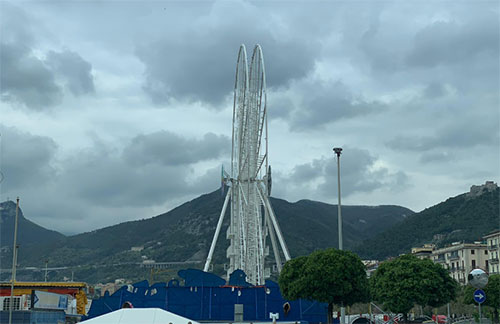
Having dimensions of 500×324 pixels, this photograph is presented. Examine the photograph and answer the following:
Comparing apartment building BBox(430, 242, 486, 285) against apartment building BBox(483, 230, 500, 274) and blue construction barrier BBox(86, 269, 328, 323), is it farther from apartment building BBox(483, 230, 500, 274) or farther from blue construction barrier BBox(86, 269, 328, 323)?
blue construction barrier BBox(86, 269, 328, 323)

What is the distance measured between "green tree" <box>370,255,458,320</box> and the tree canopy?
2014 mm

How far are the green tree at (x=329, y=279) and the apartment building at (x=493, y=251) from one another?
238 feet

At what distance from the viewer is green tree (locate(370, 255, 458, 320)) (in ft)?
201

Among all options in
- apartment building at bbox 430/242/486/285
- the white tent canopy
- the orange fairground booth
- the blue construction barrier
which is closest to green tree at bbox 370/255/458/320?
the blue construction barrier

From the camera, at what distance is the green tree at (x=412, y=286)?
61.3 metres

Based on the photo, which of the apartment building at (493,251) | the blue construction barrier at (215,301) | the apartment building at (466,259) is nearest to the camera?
the blue construction barrier at (215,301)

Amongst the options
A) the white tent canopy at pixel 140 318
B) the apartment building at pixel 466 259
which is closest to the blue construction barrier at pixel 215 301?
the white tent canopy at pixel 140 318

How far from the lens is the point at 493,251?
12875 cm

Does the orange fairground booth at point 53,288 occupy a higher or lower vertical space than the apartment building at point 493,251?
lower

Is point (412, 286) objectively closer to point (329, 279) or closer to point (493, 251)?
point (329, 279)

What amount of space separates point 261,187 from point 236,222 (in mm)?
7171

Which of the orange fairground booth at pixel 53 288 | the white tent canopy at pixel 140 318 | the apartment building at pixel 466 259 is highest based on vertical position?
the apartment building at pixel 466 259

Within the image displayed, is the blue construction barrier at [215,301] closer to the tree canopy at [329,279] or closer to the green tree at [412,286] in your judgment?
the tree canopy at [329,279]

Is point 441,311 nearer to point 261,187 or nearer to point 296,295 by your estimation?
point 261,187
